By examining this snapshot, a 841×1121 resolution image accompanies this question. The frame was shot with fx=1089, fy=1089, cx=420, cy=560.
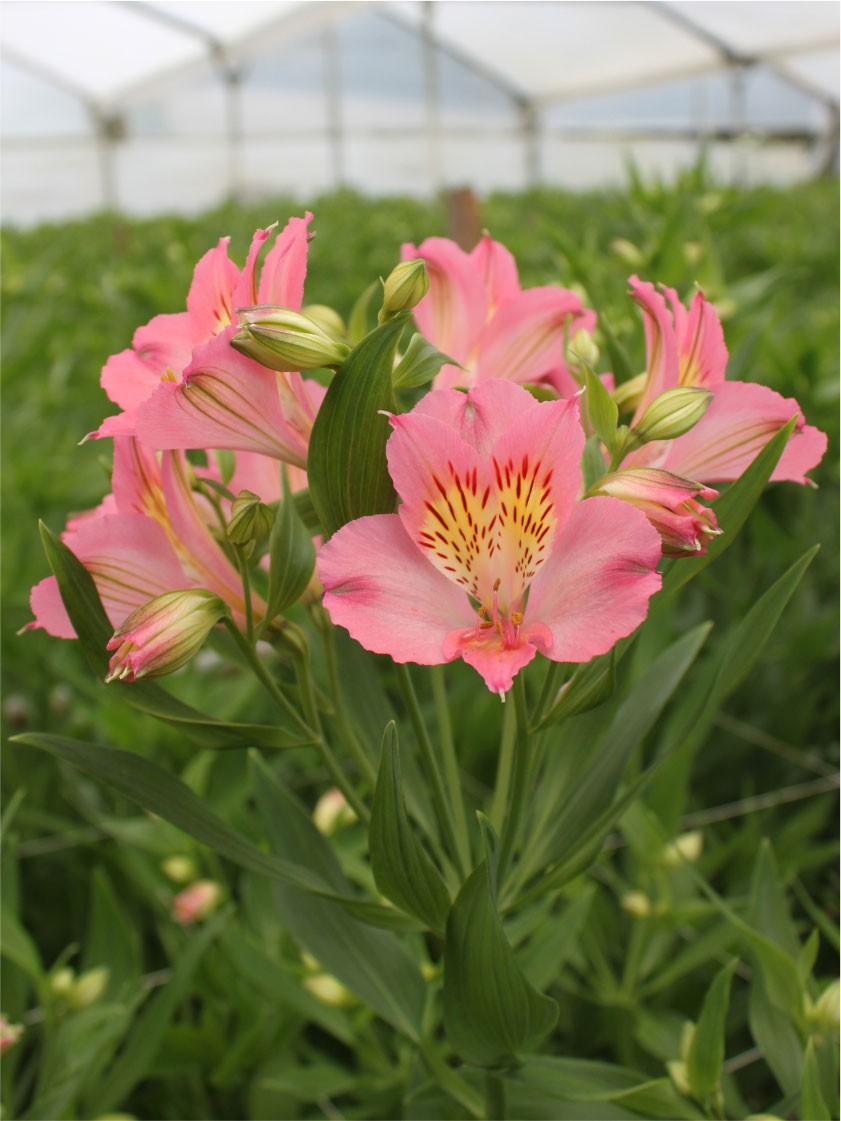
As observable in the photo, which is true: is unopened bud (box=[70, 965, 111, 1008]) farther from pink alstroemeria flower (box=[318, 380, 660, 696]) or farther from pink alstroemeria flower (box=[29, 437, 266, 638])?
pink alstroemeria flower (box=[318, 380, 660, 696])

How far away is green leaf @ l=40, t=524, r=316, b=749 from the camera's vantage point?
0.45m

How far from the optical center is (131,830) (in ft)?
3.05

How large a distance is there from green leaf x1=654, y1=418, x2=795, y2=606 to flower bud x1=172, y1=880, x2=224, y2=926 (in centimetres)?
58

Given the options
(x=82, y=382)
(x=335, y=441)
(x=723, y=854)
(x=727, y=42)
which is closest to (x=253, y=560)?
(x=335, y=441)

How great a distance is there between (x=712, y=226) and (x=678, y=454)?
39.8 inches

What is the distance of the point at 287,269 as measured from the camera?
0.43 metres

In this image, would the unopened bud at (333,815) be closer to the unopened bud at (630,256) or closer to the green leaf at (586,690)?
the green leaf at (586,690)

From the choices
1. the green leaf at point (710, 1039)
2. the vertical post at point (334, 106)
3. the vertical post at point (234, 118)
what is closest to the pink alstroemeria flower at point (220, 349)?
the green leaf at point (710, 1039)

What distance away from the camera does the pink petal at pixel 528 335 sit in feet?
1.69

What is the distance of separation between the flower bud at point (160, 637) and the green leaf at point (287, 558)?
0.03 m

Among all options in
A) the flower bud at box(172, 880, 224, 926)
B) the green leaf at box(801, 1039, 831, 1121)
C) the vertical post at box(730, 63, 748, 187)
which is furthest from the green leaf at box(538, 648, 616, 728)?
the vertical post at box(730, 63, 748, 187)

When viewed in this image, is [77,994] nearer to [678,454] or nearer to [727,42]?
[678,454]

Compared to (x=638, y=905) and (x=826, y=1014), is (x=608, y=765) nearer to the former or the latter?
(x=826, y=1014)

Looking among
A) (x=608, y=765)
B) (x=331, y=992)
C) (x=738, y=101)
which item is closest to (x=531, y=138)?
(x=738, y=101)
